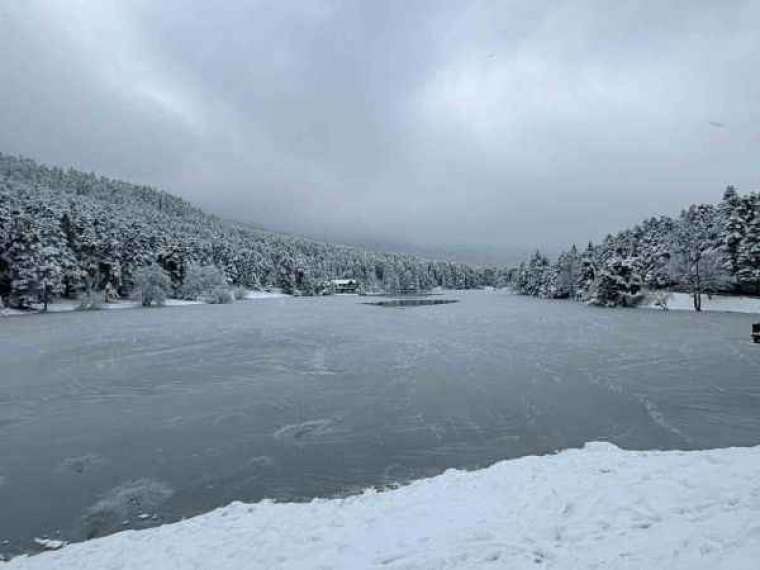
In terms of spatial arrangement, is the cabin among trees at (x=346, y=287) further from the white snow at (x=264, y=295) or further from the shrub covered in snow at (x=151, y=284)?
the shrub covered in snow at (x=151, y=284)

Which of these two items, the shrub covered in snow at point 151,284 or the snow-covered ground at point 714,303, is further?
the shrub covered in snow at point 151,284

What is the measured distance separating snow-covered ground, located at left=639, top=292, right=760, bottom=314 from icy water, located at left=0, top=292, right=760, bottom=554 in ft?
114

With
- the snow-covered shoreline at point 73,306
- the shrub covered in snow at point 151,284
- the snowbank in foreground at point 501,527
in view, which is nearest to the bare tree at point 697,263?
the snowbank in foreground at point 501,527

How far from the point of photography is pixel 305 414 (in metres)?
15.6

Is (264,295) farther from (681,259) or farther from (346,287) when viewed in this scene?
(681,259)

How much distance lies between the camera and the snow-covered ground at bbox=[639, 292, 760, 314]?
→ 194 ft

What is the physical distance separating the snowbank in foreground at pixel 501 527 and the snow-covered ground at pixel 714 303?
208ft

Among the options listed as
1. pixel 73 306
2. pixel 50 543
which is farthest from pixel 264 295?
pixel 50 543

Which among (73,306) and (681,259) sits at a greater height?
(681,259)

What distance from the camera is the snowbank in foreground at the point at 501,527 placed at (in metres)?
5.88

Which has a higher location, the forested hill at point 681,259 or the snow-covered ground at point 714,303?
the forested hill at point 681,259

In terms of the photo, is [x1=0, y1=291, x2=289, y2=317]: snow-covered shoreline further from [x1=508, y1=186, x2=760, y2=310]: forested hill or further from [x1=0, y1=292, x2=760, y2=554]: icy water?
[x1=508, y1=186, x2=760, y2=310]: forested hill

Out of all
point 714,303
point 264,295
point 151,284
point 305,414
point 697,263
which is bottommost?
point 305,414

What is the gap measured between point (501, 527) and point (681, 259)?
7330 cm
